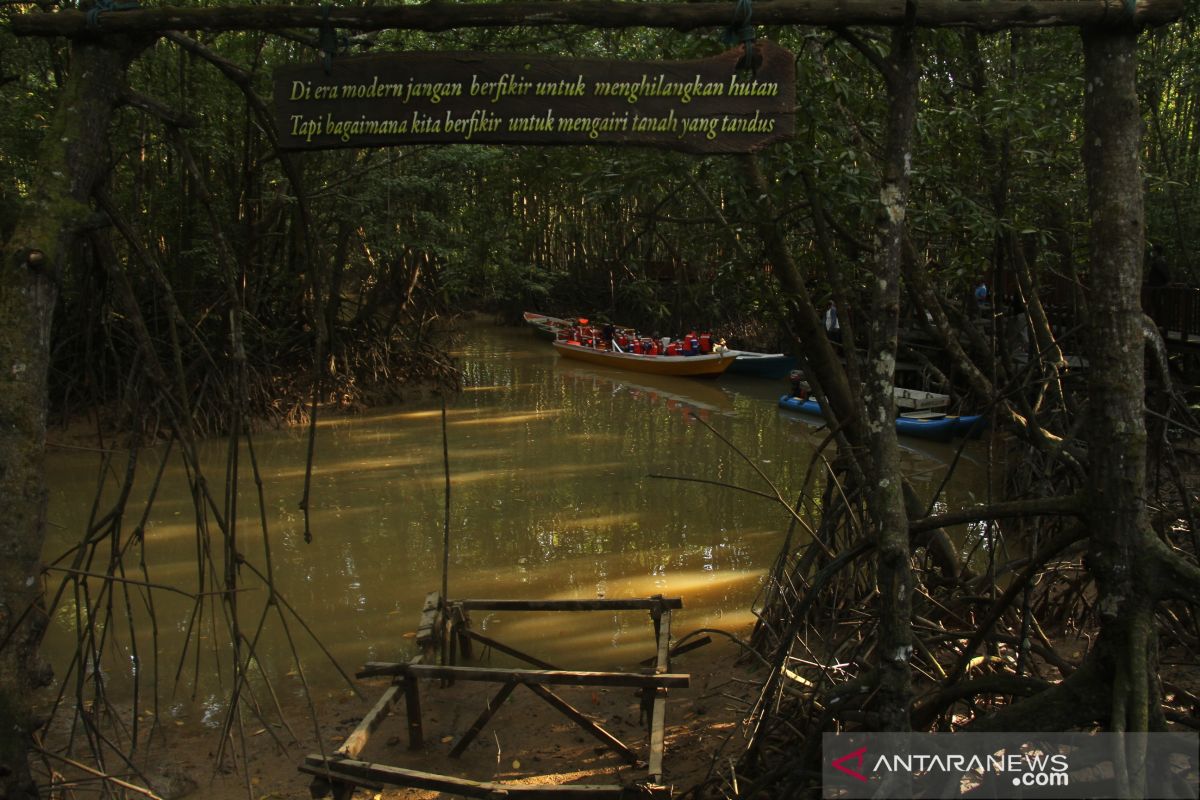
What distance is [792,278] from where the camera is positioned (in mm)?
5215

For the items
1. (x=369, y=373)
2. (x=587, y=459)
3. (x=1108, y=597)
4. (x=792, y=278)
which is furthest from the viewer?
(x=369, y=373)

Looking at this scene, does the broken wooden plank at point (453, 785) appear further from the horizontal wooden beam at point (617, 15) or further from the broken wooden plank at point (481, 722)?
the horizontal wooden beam at point (617, 15)

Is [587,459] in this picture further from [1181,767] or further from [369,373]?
[1181,767]

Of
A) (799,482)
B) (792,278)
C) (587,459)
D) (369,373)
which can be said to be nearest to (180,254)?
(369,373)

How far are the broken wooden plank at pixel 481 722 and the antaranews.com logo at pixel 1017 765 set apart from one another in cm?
241

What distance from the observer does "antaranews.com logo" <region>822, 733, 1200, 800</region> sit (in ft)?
8.41

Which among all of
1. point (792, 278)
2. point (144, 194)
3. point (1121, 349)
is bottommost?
point (1121, 349)

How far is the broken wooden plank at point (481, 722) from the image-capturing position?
4965 millimetres

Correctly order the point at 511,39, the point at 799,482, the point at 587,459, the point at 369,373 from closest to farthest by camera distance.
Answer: the point at 511,39
the point at 799,482
the point at 587,459
the point at 369,373

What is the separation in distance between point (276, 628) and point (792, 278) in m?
4.31

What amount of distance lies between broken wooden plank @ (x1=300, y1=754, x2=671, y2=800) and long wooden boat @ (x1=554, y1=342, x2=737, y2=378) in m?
15.6

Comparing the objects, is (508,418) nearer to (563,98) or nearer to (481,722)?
(481,722)

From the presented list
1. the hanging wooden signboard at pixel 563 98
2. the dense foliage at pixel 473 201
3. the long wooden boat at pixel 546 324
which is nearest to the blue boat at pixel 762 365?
the dense foliage at pixel 473 201

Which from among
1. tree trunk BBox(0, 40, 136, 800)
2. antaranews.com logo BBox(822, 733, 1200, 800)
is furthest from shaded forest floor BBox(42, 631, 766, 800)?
tree trunk BBox(0, 40, 136, 800)
